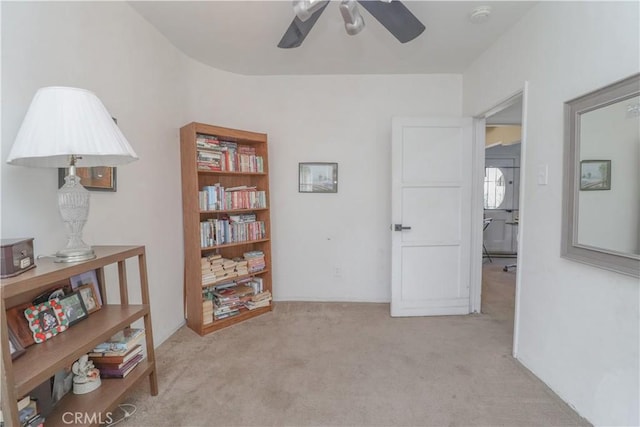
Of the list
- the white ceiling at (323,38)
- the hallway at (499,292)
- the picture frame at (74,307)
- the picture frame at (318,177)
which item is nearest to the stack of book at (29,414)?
the picture frame at (74,307)

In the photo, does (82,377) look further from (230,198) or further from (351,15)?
(351,15)

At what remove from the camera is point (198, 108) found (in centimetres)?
290

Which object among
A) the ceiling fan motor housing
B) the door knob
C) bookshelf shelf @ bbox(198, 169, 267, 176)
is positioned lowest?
the door knob

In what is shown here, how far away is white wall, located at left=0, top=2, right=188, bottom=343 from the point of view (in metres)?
1.31

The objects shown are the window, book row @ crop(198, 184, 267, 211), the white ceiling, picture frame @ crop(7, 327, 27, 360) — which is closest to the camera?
picture frame @ crop(7, 327, 27, 360)

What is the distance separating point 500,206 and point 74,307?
674 centimetres

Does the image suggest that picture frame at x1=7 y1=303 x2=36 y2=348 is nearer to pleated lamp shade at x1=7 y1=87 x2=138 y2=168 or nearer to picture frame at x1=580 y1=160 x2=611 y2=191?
pleated lamp shade at x1=7 y1=87 x2=138 y2=168

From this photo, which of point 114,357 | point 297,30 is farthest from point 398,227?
point 114,357

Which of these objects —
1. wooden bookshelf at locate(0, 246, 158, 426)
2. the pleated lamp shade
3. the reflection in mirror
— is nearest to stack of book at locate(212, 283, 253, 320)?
wooden bookshelf at locate(0, 246, 158, 426)

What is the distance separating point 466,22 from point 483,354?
2519 mm

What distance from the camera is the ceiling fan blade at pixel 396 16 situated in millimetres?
1537

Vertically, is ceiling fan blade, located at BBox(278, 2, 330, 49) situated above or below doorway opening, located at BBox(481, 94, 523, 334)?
above

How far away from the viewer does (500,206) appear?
5922 mm

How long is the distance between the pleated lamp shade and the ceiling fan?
1.04m
